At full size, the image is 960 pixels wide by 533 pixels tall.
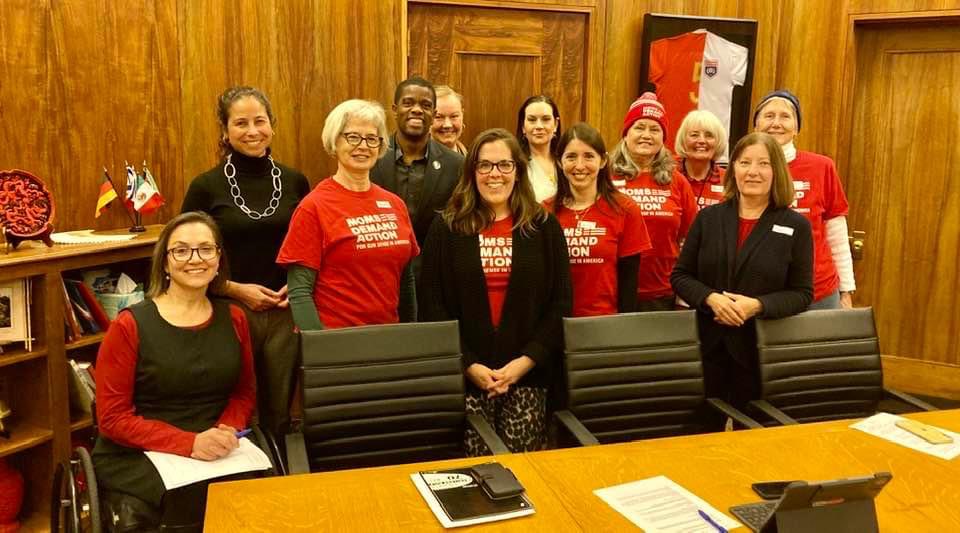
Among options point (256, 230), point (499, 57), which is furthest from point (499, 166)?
point (499, 57)

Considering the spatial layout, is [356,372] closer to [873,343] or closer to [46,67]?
[873,343]

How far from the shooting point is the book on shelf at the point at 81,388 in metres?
2.94

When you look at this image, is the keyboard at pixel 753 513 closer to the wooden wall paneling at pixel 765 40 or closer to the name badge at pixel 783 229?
the name badge at pixel 783 229

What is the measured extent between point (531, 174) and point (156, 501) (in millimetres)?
1862

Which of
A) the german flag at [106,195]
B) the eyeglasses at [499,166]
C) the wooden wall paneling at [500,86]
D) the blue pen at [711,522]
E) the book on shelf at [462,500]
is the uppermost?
the wooden wall paneling at [500,86]

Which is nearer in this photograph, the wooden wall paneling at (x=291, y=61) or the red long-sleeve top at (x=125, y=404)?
the red long-sleeve top at (x=125, y=404)

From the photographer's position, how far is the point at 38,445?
9.37ft

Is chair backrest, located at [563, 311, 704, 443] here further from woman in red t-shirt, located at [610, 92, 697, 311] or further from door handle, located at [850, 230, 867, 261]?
door handle, located at [850, 230, 867, 261]

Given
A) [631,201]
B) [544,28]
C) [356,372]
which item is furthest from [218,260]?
[544,28]

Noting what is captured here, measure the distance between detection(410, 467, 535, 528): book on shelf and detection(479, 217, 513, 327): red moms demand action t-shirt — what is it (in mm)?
843

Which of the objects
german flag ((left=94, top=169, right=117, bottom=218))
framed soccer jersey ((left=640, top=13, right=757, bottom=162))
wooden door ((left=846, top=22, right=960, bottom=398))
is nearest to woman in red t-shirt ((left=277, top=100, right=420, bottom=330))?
german flag ((left=94, top=169, right=117, bottom=218))

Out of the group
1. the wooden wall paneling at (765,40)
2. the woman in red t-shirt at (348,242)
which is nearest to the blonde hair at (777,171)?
the woman in red t-shirt at (348,242)

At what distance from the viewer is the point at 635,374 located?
8.18 ft

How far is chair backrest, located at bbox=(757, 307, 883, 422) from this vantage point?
8.42 feet
